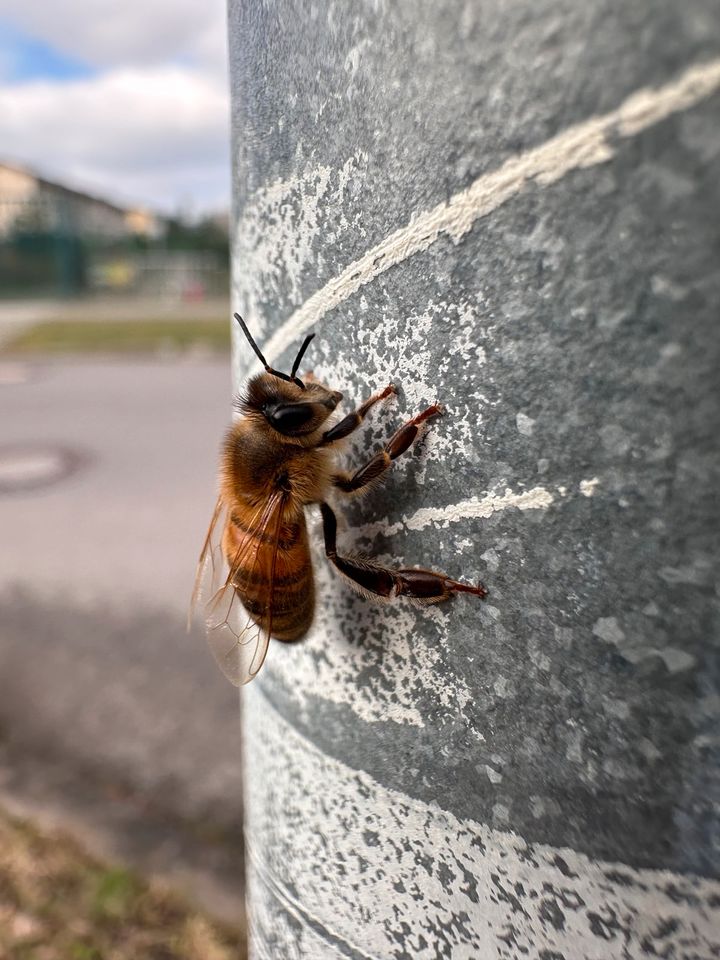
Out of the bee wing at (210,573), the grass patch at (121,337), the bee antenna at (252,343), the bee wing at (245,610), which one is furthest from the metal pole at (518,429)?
the grass patch at (121,337)

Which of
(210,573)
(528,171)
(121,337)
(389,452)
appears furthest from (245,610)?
(121,337)

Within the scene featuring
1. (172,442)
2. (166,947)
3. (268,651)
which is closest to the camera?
(268,651)

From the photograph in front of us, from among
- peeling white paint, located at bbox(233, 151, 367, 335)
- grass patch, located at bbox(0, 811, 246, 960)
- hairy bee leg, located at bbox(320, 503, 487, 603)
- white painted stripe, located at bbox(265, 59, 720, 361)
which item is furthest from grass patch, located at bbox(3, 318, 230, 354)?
white painted stripe, located at bbox(265, 59, 720, 361)

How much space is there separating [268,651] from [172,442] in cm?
758

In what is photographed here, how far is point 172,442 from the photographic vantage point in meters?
8.38

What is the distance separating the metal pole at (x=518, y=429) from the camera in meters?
0.51

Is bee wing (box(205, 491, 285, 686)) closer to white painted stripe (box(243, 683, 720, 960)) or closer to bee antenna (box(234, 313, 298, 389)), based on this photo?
white painted stripe (box(243, 683, 720, 960))

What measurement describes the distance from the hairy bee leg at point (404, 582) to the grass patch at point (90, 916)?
2.29 metres

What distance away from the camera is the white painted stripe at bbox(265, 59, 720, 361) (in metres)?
0.46

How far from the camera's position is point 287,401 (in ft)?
3.43

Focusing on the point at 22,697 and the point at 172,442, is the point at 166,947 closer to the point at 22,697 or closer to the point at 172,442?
the point at 22,697

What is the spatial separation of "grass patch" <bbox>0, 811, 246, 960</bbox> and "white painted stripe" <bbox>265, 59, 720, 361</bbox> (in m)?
2.62

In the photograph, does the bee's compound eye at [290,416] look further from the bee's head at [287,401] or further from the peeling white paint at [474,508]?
the peeling white paint at [474,508]

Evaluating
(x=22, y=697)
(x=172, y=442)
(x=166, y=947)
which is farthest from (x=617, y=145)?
(x=172, y=442)
